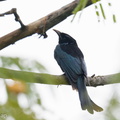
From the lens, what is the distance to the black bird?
9.56 ft

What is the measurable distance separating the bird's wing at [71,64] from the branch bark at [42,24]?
1.27m

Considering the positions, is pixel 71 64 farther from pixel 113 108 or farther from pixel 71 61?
pixel 113 108

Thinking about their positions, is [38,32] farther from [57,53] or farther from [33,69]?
[57,53]

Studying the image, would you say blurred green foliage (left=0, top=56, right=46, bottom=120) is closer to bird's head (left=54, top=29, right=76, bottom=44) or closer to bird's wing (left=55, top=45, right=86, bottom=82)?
bird's wing (left=55, top=45, right=86, bottom=82)

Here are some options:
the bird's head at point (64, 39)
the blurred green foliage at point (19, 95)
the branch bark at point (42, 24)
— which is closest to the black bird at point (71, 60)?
the bird's head at point (64, 39)

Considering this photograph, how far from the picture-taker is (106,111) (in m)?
0.44

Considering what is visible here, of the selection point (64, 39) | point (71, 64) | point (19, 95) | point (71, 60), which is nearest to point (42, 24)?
point (19, 95)

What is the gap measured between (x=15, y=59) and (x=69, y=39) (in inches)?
154

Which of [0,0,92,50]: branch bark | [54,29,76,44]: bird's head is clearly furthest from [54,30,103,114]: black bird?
[0,0,92,50]: branch bark

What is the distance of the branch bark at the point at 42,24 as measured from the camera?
137 centimetres

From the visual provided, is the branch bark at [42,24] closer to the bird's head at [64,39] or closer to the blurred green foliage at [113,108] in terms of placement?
the blurred green foliage at [113,108]

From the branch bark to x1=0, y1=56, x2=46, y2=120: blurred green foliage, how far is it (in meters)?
0.83

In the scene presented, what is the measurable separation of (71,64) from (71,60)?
115mm

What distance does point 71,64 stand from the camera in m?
3.33
